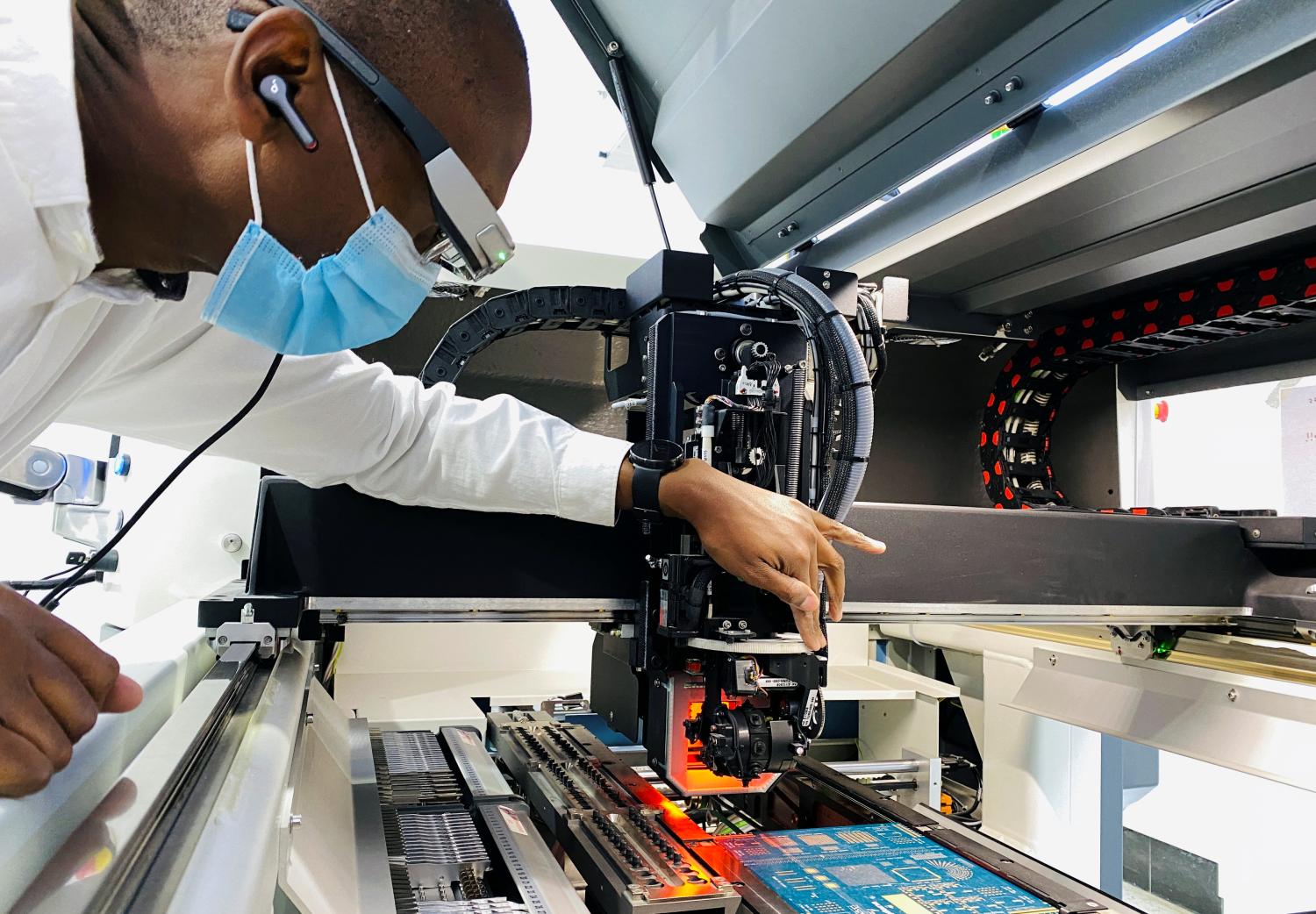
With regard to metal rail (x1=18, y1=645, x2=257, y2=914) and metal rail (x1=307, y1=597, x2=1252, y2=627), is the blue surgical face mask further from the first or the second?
metal rail (x1=307, y1=597, x2=1252, y2=627)

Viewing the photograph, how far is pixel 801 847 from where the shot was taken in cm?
149

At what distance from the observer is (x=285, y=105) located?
754 millimetres

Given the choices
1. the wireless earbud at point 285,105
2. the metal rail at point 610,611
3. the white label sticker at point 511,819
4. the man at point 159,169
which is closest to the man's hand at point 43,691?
the man at point 159,169

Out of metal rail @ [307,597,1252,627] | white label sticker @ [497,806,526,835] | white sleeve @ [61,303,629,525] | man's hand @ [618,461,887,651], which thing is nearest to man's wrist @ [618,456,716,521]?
man's hand @ [618,461,887,651]

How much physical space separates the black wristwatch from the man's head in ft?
1.96

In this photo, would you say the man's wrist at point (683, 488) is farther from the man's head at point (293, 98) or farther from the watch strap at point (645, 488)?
the man's head at point (293, 98)

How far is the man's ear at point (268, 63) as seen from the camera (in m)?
0.73

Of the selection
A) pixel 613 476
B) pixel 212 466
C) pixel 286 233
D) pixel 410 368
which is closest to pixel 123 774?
pixel 286 233

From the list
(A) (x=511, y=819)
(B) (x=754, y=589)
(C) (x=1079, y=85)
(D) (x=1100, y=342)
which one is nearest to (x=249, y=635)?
(A) (x=511, y=819)

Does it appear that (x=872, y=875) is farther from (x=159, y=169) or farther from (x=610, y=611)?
(x=159, y=169)

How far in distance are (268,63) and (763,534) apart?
34.6 inches

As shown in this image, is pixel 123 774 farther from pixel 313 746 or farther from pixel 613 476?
pixel 613 476

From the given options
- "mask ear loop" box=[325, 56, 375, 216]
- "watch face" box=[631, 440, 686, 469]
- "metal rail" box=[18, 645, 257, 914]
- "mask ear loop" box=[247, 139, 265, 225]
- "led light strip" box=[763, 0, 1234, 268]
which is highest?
"led light strip" box=[763, 0, 1234, 268]

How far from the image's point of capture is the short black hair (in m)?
0.75
